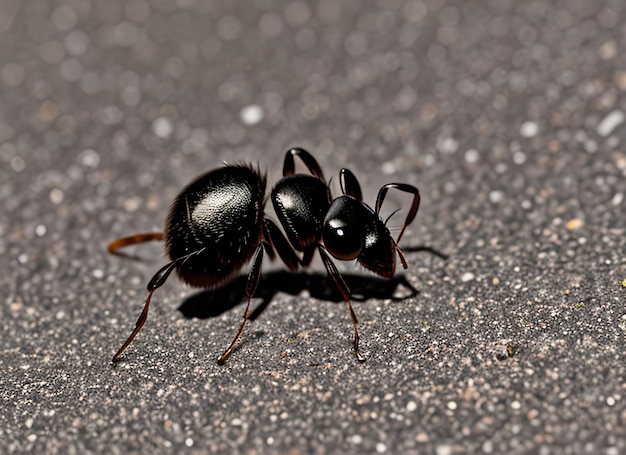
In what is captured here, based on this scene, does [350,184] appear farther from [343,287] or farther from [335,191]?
[343,287]

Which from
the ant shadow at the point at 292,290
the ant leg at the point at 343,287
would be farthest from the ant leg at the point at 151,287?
the ant leg at the point at 343,287

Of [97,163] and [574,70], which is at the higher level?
[574,70]

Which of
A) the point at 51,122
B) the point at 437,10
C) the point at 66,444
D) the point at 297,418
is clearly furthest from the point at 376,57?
the point at 66,444

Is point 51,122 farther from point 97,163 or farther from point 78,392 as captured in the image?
point 78,392

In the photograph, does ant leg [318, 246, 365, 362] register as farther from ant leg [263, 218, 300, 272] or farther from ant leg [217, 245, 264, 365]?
ant leg [217, 245, 264, 365]

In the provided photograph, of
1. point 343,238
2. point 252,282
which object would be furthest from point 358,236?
point 252,282

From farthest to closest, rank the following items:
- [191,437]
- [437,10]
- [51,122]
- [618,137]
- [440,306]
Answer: [437,10]
[51,122]
[618,137]
[440,306]
[191,437]

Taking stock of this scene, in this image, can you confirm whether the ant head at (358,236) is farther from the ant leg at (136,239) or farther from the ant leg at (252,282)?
the ant leg at (136,239)
